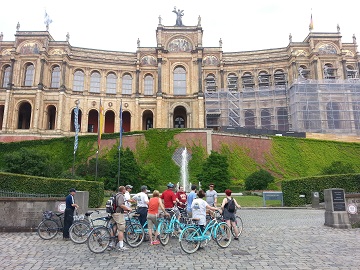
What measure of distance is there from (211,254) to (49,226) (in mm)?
6513

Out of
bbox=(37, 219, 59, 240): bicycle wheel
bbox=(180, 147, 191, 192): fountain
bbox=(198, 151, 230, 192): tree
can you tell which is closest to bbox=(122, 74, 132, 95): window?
bbox=(180, 147, 191, 192): fountain

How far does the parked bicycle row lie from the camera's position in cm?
931

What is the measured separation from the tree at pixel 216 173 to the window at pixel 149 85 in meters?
30.0

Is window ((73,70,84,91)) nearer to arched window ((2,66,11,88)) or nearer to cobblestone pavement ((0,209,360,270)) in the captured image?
arched window ((2,66,11,88))

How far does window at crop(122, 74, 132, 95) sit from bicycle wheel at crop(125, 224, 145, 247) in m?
49.5

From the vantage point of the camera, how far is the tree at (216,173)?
30375mm

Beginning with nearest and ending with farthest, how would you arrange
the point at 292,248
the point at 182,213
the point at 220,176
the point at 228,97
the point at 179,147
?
the point at 292,248, the point at 182,213, the point at 220,176, the point at 179,147, the point at 228,97

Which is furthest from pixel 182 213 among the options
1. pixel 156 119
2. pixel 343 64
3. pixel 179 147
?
pixel 343 64

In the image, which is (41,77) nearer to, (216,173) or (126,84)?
(126,84)

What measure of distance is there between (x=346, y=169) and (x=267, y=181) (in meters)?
7.40

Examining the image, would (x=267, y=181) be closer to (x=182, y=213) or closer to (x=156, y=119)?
(x=182, y=213)

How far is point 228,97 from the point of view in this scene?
54250 mm

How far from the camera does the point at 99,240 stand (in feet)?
30.4

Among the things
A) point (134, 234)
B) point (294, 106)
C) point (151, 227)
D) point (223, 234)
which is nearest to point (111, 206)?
point (134, 234)
